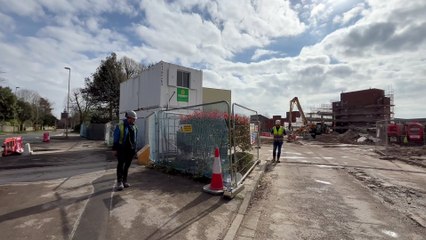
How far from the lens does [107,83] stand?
4041 centimetres

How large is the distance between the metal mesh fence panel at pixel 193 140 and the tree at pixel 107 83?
32.1m

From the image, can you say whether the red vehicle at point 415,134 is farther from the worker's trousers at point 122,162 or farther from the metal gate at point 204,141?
the worker's trousers at point 122,162

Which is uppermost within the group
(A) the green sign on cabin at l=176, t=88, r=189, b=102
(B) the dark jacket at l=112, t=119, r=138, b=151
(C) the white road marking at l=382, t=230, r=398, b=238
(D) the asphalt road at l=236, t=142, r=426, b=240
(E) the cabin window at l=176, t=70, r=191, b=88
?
(E) the cabin window at l=176, t=70, r=191, b=88

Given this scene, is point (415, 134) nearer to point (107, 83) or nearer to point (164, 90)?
point (164, 90)

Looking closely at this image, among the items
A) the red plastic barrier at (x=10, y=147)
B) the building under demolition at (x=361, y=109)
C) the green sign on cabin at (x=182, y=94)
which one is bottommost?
the red plastic barrier at (x=10, y=147)

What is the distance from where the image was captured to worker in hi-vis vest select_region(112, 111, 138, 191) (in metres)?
7.05

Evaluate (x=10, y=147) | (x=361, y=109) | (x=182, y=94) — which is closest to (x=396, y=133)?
(x=182, y=94)

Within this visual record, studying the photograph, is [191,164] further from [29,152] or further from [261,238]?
[29,152]

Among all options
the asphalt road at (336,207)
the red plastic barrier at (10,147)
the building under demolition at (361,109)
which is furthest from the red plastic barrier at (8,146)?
the building under demolition at (361,109)

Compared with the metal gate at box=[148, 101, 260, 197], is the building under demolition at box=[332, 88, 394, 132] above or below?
above

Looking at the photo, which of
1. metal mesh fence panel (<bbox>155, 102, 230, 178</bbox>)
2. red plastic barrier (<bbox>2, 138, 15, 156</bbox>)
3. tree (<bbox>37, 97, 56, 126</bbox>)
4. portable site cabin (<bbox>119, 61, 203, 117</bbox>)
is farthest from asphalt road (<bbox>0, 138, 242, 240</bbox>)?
tree (<bbox>37, 97, 56, 126</bbox>)

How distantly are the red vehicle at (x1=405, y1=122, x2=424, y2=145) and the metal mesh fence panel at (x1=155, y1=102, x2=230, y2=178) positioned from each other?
2418 centimetres

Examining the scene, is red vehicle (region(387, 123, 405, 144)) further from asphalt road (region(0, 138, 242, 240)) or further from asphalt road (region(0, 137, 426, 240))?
asphalt road (region(0, 138, 242, 240))

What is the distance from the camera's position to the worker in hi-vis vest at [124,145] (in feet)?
23.1
